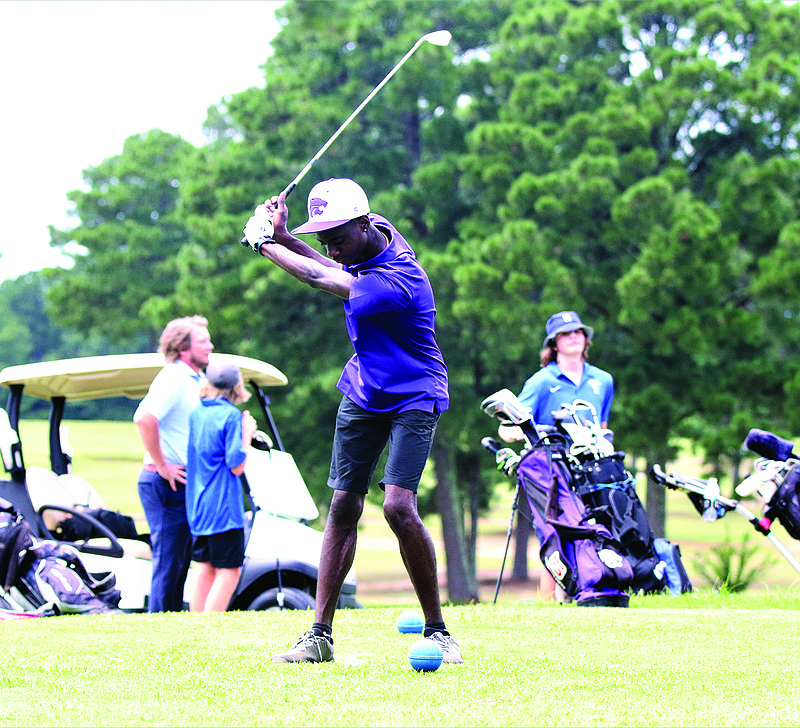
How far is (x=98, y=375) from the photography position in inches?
342

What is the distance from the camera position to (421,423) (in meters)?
4.45

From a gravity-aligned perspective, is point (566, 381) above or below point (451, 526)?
above

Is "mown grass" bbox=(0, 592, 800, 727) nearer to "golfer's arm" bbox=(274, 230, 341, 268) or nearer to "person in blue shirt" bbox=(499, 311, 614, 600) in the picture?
"golfer's arm" bbox=(274, 230, 341, 268)

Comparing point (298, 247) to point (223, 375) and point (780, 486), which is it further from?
point (780, 486)

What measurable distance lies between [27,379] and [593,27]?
15.0 meters

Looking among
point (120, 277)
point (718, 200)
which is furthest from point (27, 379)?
point (120, 277)

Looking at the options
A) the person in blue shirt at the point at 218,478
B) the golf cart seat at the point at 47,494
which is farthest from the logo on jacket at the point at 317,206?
the golf cart seat at the point at 47,494

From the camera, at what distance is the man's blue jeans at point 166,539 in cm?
708

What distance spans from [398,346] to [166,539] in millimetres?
3267

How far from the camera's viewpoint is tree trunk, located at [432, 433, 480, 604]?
70.8 ft

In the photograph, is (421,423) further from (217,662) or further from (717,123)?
(717,123)

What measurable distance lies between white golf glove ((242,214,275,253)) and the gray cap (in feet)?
8.28

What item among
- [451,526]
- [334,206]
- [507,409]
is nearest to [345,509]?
[334,206]

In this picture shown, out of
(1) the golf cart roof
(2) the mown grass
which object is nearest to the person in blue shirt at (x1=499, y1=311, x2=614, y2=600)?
(2) the mown grass
